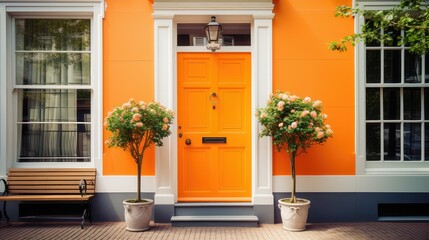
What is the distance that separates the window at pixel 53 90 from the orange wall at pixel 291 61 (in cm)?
52

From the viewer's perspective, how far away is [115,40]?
21.5ft

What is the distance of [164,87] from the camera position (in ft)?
21.2

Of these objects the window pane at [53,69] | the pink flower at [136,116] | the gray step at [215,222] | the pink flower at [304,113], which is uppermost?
the window pane at [53,69]

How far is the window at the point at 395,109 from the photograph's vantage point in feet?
21.8

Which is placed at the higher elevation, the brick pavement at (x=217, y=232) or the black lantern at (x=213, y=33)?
the black lantern at (x=213, y=33)

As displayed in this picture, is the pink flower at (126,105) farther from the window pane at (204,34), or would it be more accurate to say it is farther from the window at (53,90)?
the window pane at (204,34)

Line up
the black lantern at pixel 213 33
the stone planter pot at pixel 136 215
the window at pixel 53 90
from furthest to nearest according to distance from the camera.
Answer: the window at pixel 53 90, the black lantern at pixel 213 33, the stone planter pot at pixel 136 215

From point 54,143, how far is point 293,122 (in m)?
3.94

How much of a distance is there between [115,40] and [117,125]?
157 cm

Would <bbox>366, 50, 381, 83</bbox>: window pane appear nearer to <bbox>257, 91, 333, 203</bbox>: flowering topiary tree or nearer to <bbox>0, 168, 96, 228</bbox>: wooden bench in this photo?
<bbox>257, 91, 333, 203</bbox>: flowering topiary tree

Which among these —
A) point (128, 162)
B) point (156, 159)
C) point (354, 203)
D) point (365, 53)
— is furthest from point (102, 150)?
point (365, 53)

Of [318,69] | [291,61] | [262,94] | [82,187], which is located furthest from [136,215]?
[318,69]

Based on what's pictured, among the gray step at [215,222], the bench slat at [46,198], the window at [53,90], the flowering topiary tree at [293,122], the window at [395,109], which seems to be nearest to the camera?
the flowering topiary tree at [293,122]

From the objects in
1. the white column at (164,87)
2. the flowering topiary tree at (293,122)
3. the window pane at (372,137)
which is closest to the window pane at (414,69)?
the window pane at (372,137)
